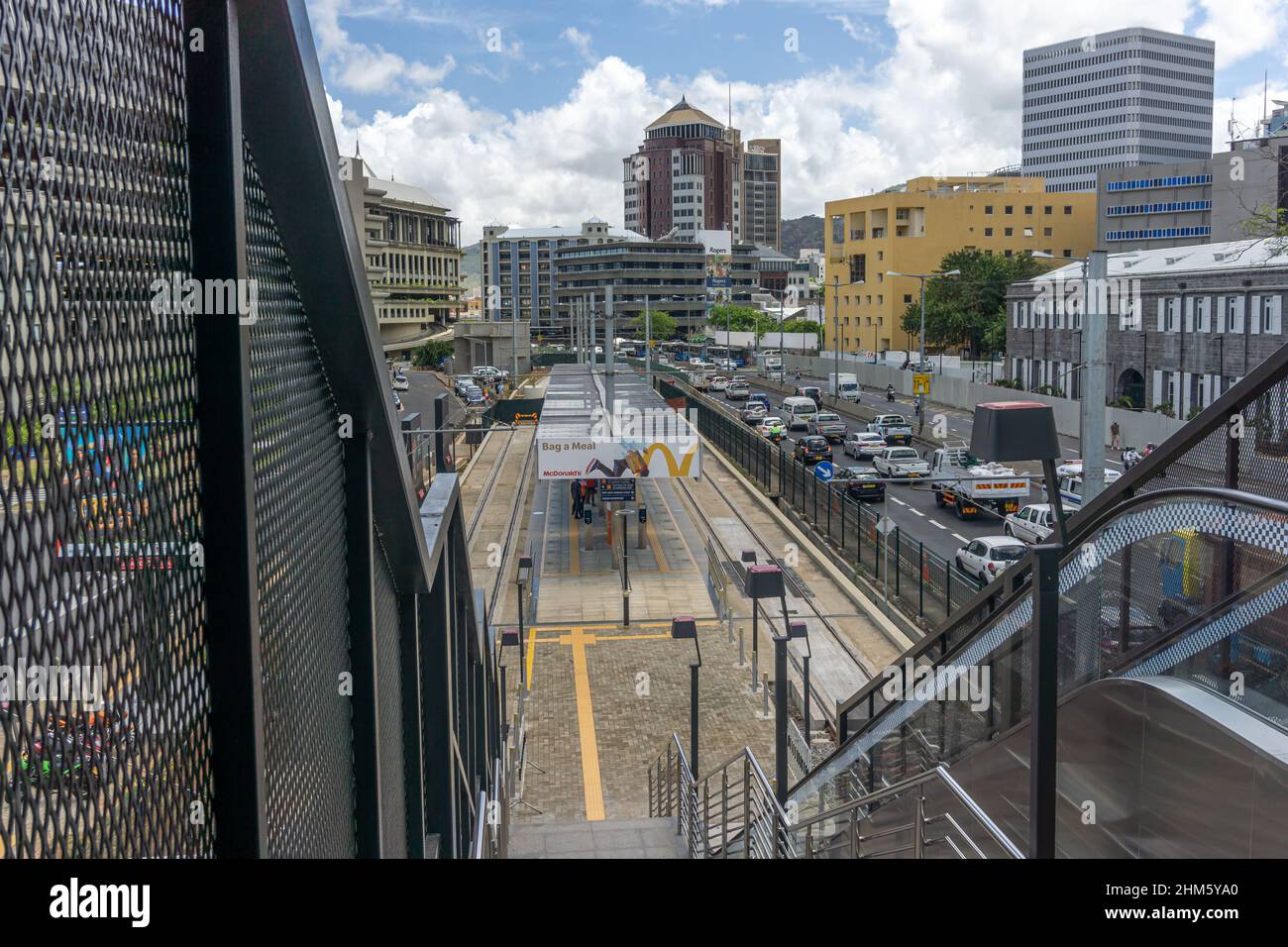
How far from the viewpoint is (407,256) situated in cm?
7600

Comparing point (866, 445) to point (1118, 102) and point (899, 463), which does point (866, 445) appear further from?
point (1118, 102)

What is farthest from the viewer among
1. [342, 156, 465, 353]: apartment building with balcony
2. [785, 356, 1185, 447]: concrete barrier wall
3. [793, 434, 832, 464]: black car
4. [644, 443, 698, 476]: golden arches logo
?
[342, 156, 465, 353]: apartment building with balcony

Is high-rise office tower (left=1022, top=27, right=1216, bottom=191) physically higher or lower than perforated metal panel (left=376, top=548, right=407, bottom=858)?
higher

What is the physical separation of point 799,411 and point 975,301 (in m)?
28.7

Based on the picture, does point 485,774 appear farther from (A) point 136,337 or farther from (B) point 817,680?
(B) point 817,680

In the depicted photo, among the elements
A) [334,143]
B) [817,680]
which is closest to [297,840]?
[334,143]

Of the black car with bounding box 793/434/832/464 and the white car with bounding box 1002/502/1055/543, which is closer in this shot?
the white car with bounding box 1002/502/1055/543

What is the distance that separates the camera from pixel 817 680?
2066cm

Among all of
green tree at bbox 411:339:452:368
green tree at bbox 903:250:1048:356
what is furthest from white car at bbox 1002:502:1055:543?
green tree at bbox 411:339:452:368

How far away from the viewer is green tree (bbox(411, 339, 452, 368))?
110938mm

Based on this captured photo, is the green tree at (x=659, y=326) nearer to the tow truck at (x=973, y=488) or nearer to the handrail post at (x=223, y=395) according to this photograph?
the tow truck at (x=973, y=488)

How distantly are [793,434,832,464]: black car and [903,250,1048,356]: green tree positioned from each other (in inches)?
1398
